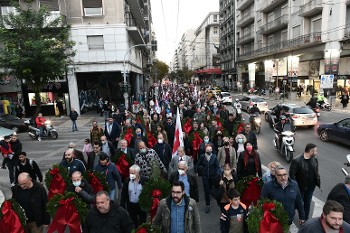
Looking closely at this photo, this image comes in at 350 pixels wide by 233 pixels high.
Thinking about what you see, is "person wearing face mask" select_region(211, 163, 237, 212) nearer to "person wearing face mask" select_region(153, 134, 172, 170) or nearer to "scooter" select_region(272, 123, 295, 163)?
"person wearing face mask" select_region(153, 134, 172, 170)

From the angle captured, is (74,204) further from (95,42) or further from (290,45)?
(290,45)

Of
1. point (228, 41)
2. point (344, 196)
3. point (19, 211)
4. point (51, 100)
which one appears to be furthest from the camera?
point (228, 41)

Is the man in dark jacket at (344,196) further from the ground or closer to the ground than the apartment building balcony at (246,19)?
closer to the ground

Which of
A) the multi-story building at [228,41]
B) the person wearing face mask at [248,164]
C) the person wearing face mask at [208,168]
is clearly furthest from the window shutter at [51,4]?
the multi-story building at [228,41]

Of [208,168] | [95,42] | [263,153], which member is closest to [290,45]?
[95,42]

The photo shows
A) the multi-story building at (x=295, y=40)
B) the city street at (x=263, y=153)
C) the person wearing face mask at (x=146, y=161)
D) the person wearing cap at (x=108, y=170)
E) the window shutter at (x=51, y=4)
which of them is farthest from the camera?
the multi-story building at (x=295, y=40)

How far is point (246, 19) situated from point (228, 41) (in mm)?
16818

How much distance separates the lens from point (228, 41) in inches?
2704

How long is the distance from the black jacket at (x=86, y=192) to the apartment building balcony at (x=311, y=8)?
31297 millimetres

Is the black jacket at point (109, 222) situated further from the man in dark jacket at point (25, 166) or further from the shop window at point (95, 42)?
the shop window at point (95, 42)

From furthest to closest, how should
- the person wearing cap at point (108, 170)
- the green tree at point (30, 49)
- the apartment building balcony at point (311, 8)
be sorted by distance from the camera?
the apartment building balcony at point (311, 8) < the green tree at point (30, 49) < the person wearing cap at point (108, 170)

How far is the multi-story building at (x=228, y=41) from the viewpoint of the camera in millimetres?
64250

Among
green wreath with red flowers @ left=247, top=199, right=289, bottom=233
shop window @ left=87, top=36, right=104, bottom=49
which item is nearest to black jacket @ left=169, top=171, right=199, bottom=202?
green wreath with red flowers @ left=247, top=199, right=289, bottom=233

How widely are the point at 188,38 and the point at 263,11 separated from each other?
112 m
